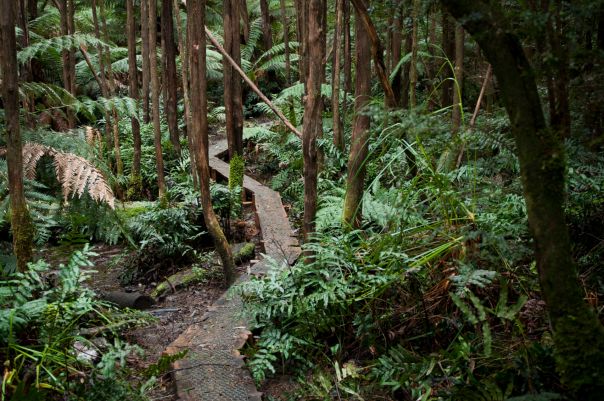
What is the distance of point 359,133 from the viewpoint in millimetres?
4645

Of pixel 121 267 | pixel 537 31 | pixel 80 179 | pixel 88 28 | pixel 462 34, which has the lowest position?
pixel 121 267

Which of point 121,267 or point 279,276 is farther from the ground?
point 279,276

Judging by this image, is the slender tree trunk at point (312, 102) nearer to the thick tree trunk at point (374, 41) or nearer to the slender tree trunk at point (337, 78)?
the thick tree trunk at point (374, 41)

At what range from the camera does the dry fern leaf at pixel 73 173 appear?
4.57m

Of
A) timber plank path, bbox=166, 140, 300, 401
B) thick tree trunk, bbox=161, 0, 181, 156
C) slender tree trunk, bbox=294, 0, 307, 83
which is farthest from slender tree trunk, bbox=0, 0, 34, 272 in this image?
thick tree trunk, bbox=161, 0, 181, 156

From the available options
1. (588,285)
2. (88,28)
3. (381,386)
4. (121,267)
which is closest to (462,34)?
(588,285)

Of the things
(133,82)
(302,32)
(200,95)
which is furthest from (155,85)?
(200,95)

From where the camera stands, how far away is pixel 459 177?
163 inches

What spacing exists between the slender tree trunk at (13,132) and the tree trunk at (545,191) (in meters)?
2.47

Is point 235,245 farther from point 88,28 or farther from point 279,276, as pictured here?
point 88,28

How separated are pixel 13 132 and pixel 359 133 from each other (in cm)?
251

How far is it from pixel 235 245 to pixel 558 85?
14.2ft

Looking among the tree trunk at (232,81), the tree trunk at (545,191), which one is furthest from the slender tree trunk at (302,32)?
the tree trunk at (545,191)

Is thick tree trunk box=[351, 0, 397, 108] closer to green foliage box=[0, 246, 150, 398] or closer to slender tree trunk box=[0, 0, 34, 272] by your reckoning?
slender tree trunk box=[0, 0, 34, 272]
